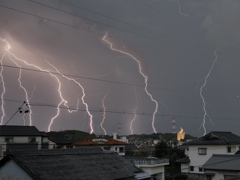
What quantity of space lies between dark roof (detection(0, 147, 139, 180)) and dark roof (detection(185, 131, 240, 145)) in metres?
18.4

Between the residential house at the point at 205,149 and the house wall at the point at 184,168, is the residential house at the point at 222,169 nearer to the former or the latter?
the residential house at the point at 205,149

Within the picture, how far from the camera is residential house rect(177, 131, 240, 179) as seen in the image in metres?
32.3

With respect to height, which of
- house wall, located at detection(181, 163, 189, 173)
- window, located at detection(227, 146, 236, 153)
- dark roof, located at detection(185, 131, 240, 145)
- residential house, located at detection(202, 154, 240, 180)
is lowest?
house wall, located at detection(181, 163, 189, 173)

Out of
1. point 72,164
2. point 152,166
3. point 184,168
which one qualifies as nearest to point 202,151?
point 184,168

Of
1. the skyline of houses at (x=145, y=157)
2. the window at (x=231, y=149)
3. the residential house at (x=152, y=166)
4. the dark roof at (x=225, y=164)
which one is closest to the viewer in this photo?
the skyline of houses at (x=145, y=157)

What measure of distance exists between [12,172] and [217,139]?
83.2 ft

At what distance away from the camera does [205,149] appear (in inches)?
1292

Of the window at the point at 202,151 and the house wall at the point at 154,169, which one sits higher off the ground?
the window at the point at 202,151

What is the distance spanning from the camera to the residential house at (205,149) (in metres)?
32.3

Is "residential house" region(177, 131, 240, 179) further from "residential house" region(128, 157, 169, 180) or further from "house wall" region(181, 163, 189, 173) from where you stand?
"residential house" region(128, 157, 169, 180)

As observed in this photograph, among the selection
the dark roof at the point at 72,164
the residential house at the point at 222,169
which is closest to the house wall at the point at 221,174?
the residential house at the point at 222,169

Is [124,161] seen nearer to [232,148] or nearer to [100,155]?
[100,155]

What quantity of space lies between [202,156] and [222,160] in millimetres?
10033

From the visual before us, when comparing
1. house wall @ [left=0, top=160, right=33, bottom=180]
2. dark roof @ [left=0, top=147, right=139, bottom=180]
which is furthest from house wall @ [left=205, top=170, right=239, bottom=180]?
house wall @ [left=0, top=160, right=33, bottom=180]
